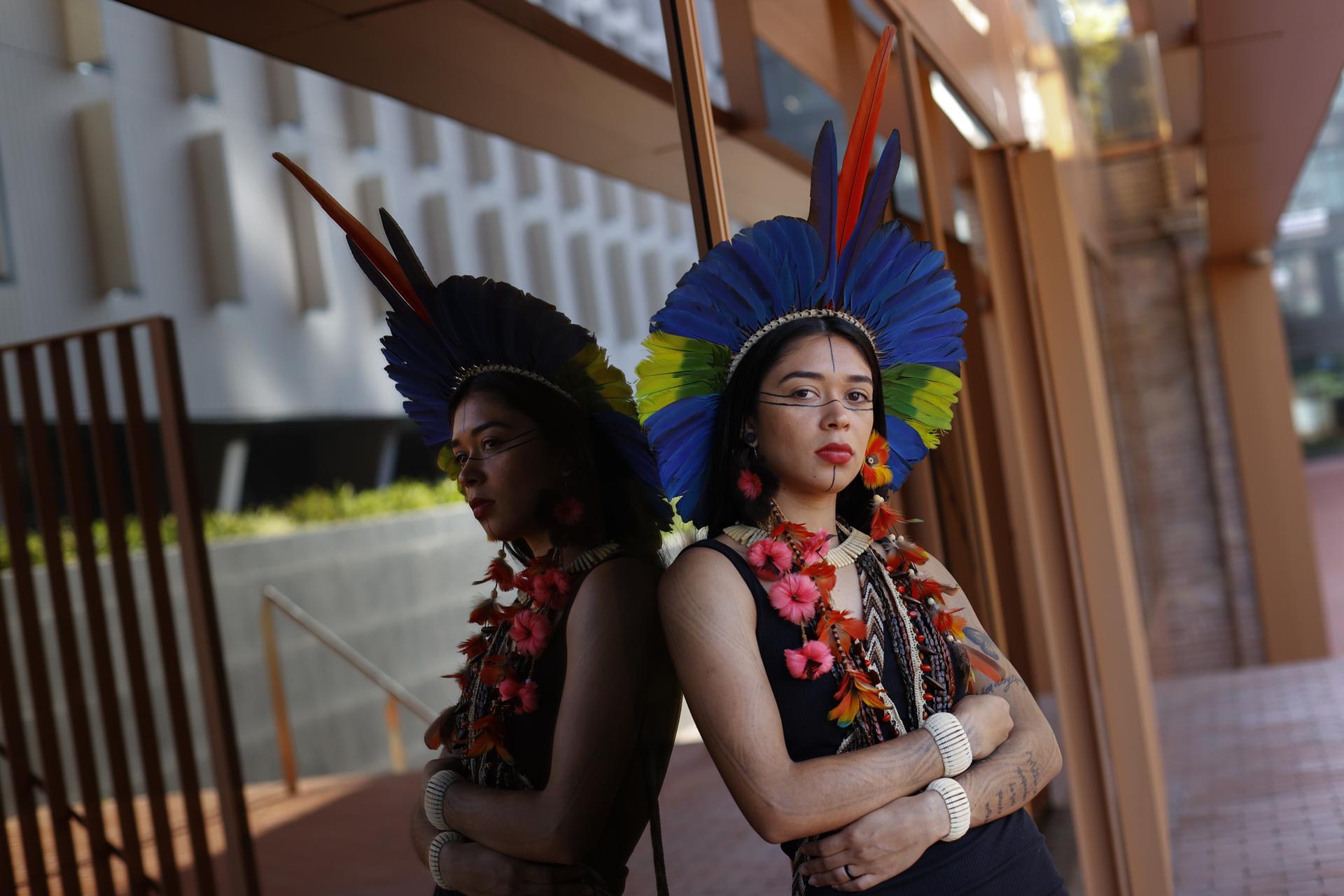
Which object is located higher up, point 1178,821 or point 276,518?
point 276,518

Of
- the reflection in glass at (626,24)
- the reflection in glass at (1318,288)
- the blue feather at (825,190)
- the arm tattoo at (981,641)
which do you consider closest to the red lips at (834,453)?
the blue feather at (825,190)

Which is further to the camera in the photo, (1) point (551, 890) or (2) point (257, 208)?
(2) point (257, 208)

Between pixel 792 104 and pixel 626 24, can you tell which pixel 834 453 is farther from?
pixel 792 104

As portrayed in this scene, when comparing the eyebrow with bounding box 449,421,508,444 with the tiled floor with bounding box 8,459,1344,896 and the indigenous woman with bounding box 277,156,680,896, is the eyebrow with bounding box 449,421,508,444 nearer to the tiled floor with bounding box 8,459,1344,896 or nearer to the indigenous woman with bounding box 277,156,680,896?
the indigenous woman with bounding box 277,156,680,896

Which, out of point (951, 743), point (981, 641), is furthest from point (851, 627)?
point (981, 641)

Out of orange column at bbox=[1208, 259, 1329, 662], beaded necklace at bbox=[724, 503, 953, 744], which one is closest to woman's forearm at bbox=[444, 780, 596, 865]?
beaded necklace at bbox=[724, 503, 953, 744]

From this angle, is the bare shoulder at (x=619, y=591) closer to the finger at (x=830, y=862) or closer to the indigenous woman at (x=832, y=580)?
the indigenous woman at (x=832, y=580)

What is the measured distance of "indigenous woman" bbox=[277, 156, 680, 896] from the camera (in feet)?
5.26

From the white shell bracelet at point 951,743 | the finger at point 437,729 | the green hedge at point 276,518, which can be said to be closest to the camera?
the white shell bracelet at point 951,743

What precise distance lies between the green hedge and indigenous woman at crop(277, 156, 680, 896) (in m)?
0.64

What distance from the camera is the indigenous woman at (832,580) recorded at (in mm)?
1539

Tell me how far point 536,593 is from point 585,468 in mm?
186

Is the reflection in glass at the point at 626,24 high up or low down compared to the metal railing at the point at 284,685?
up

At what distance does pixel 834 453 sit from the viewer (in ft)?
5.32
